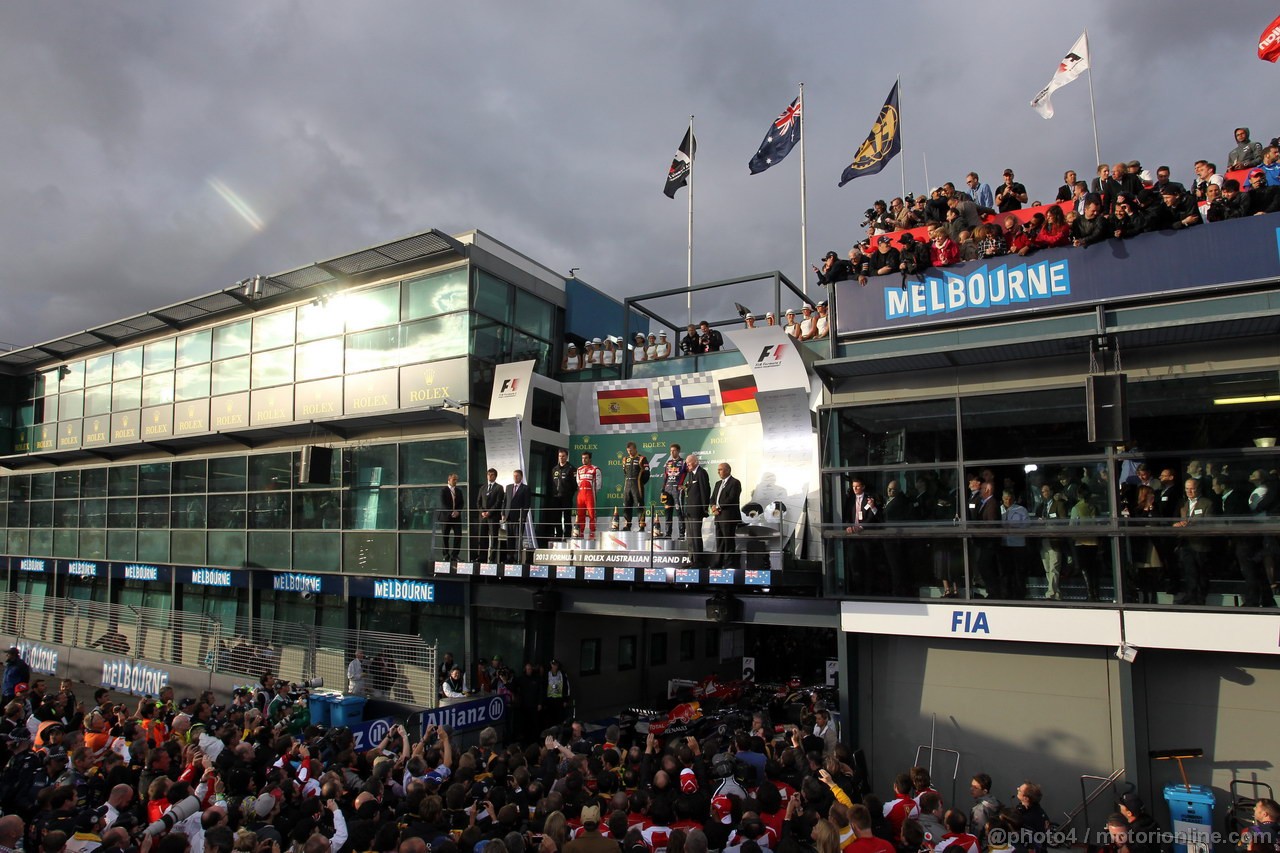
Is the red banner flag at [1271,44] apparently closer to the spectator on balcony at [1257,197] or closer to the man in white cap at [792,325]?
the spectator on balcony at [1257,197]

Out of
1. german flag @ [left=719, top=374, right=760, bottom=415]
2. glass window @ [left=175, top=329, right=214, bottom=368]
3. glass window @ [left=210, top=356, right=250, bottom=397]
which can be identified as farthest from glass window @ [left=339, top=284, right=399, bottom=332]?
german flag @ [left=719, top=374, right=760, bottom=415]

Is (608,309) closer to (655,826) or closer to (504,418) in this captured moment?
(504,418)

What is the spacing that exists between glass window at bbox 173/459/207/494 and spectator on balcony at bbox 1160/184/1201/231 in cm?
2251

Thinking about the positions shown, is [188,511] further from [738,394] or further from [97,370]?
[738,394]

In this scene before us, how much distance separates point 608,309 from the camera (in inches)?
862

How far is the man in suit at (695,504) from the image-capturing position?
1378cm

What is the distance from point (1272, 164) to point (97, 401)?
30042 mm

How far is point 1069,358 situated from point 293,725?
43.6 feet

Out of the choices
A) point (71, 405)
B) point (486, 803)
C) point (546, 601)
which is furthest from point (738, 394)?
point (71, 405)

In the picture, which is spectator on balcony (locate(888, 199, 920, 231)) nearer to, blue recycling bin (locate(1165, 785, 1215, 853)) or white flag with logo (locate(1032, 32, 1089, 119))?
white flag with logo (locate(1032, 32, 1089, 119))

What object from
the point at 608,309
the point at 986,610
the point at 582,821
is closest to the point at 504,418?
the point at 608,309

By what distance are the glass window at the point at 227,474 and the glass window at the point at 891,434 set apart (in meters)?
16.1

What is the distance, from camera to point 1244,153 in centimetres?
1175

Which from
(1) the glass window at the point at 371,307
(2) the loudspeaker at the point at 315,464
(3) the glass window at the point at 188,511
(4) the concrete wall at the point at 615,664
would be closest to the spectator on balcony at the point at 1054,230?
(4) the concrete wall at the point at 615,664
